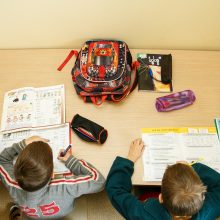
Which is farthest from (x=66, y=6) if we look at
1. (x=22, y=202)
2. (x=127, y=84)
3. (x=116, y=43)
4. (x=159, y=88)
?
(x=22, y=202)

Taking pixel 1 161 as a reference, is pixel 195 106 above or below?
above

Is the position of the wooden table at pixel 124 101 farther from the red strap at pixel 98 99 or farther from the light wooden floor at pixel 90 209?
the light wooden floor at pixel 90 209

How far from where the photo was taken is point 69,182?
1.11 meters

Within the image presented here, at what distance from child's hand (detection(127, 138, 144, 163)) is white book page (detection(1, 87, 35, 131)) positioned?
476 mm

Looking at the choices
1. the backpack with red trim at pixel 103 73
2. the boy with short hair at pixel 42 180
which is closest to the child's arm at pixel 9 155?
the boy with short hair at pixel 42 180

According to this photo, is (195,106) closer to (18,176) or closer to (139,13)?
(139,13)

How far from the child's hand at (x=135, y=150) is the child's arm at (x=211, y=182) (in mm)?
233

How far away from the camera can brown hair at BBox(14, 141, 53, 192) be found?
0.99m

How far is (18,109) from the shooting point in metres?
1.30

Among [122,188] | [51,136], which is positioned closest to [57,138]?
[51,136]

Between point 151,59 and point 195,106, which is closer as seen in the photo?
point 195,106

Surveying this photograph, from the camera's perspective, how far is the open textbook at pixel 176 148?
115cm

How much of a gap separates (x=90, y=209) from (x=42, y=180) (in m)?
0.67

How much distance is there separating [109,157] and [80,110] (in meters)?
0.28
